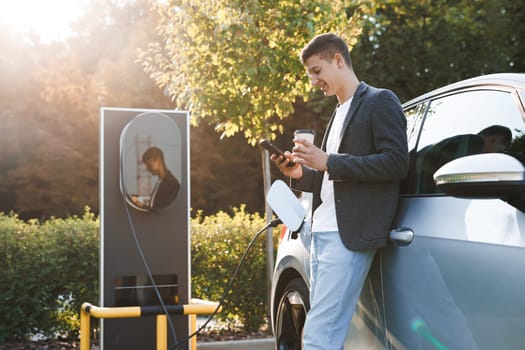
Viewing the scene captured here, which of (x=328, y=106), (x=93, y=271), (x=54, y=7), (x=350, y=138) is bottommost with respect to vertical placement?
(x=93, y=271)

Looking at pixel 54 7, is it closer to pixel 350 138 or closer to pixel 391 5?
pixel 391 5

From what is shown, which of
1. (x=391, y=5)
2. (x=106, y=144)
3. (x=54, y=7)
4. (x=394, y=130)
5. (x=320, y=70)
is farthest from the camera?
(x=54, y=7)

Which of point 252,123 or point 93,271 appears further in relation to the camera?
point 252,123

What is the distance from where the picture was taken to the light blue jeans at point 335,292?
2.78m

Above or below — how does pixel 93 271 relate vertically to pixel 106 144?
below

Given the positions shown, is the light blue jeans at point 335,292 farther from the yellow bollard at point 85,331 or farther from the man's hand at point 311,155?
the yellow bollard at point 85,331

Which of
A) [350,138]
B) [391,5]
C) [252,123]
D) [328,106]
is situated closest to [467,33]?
[391,5]

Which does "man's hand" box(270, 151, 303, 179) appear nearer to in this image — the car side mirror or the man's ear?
the man's ear

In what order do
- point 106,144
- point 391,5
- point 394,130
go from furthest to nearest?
point 391,5 → point 106,144 → point 394,130

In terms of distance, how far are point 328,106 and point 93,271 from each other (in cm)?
1330

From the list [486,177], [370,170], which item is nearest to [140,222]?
[370,170]

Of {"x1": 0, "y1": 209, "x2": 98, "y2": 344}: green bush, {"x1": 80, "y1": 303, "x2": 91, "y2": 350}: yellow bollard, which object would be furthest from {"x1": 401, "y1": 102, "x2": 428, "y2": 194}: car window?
{"x1": 0, "y1": 209, "x2": 98, "y2": 344}: green bush

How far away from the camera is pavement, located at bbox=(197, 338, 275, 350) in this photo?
21.8ft

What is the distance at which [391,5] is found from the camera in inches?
749
